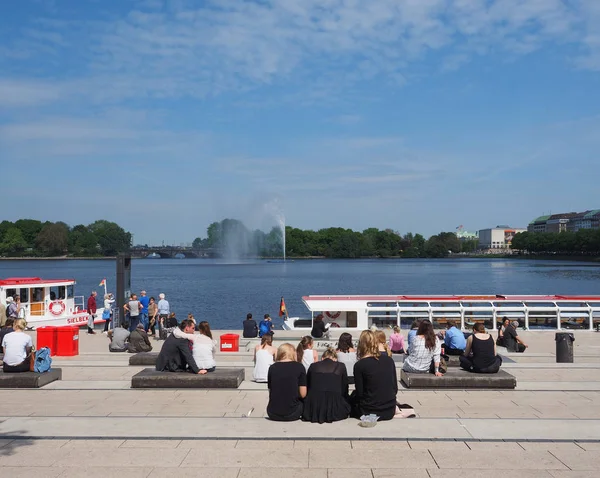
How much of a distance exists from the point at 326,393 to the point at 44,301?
107 feet

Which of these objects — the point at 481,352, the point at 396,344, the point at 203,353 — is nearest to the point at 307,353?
the point at 203,353

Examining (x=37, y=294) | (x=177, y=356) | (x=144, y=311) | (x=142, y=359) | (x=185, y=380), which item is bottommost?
(x=142, y=359)

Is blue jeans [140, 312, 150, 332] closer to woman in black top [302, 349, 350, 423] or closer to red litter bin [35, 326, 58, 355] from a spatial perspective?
red litter bin [35, 326, 58, 355]

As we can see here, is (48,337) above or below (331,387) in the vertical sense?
below

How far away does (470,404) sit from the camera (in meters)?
13.6

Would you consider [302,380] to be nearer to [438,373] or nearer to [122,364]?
[438,373]

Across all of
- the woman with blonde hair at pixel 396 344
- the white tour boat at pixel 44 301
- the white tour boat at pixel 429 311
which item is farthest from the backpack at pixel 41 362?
the white tour boat at pixel 44 301

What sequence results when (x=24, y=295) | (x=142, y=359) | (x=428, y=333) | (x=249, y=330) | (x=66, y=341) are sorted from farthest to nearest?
(x=24, y=295) → (x=249, y=330) → (x=66, y=341) → (x=142, y=359) → (x=428, y=333)

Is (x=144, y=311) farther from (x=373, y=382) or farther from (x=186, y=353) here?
(x=373, y=382)

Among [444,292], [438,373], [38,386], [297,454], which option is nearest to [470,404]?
[438,373]

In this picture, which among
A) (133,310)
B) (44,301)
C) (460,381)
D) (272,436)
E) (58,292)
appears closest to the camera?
(272,436)

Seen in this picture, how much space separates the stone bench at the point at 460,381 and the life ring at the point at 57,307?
3062 centimetres

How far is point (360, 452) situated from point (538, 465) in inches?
102

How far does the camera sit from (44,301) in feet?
132
